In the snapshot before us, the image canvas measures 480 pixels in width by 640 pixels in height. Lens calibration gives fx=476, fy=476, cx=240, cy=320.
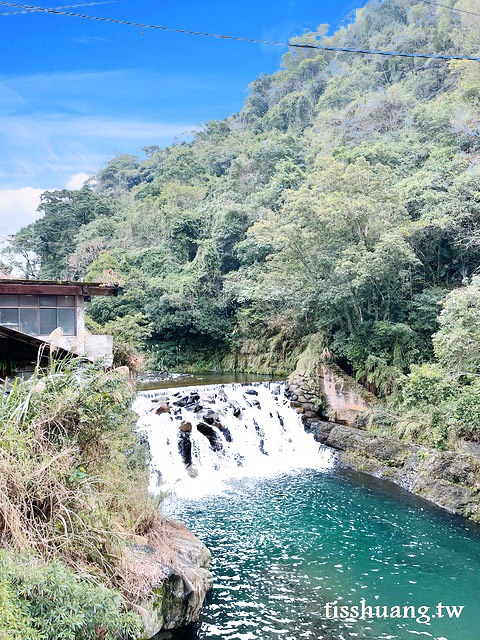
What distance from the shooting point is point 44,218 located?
98.4ft

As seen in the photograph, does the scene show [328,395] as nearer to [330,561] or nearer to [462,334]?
[462,334]

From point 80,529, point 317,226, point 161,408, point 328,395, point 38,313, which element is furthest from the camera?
point 317,226

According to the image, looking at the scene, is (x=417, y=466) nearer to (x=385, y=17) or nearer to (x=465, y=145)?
(x=465, y=145)

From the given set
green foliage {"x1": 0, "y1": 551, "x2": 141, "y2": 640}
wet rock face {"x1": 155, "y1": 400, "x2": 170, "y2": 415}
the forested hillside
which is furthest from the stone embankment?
green foliage {"x1": 0, "y1": 551, "x2": 141, "y2": 640}

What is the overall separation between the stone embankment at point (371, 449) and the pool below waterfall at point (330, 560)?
0.45 meters

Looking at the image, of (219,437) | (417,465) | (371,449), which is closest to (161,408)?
(219,437)

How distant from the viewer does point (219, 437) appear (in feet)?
40.6

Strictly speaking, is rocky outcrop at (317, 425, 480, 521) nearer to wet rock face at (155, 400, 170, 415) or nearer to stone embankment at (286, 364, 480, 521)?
stone embankment at (286, 364, 480, 521)

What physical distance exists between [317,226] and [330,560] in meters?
10.7

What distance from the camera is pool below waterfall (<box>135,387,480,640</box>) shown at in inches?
231

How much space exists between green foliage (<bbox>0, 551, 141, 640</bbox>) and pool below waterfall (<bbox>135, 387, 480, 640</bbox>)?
2040 millimetres

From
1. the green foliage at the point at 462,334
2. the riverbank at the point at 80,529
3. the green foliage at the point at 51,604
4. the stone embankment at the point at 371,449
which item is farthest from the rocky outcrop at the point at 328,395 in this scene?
the green foliage at the point at 51,604

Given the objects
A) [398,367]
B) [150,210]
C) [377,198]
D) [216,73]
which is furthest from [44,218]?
[398,367]

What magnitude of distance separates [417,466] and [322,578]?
513 centimetres
